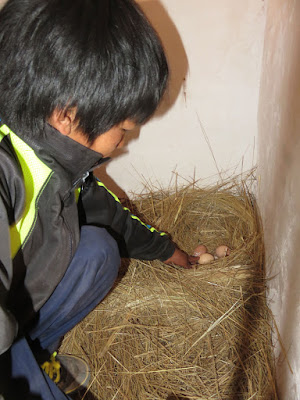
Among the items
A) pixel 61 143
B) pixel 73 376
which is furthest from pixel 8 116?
pixel 73 376

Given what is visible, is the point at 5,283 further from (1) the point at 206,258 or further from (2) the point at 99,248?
(1) the point at 206,258

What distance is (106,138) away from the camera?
3.24ft

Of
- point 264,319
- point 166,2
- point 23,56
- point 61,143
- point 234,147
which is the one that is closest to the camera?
point 23,56

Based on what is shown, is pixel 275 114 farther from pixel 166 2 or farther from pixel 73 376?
pixel 73 376

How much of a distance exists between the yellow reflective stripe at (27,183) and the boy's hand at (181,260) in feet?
2.27

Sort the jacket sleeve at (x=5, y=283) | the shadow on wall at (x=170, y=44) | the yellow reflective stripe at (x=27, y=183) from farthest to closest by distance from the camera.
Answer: the shadow on wall at (x=170, y=44)
the yellow reflective stripe at (x=27, y=183)
the jacket sleeve at (x=5, y=283)

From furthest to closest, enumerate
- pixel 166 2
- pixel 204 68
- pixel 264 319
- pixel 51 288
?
pixel 204 68 → pixel 166 2 → pixel 264 319 → pixel 51 288

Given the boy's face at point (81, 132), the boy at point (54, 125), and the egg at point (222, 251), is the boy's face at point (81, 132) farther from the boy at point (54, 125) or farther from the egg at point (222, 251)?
the egg at point (222, 251)

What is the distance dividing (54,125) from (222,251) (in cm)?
98

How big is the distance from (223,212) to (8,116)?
1.21m

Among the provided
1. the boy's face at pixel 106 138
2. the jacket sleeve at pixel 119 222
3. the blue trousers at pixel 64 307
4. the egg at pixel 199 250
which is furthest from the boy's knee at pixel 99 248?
the egg at pixel 199 250

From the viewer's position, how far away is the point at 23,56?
2.75 feet

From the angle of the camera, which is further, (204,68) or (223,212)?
(223,212)

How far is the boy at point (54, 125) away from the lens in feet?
2.75
